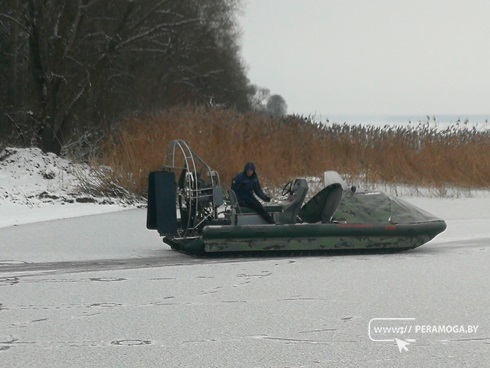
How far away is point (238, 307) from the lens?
6.88 m

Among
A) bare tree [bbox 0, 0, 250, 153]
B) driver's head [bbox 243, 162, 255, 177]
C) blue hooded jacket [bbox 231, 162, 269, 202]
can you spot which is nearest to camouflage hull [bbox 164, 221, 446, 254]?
blue hooded jacket [bbox 231, 162, 269, 202]

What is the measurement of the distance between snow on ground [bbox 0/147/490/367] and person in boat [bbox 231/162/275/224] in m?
0.56

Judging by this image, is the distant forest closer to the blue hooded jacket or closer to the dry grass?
the dry grass

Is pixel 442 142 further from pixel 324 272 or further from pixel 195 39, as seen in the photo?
pixel 195 39

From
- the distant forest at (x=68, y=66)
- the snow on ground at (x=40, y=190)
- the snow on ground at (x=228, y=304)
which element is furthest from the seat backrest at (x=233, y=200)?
the distant forest at (x=68, y=66)

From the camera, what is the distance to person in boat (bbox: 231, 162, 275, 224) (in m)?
9.57

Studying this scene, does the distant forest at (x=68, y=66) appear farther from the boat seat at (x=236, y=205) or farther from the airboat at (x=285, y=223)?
the boat seat at (x=236, y=205)

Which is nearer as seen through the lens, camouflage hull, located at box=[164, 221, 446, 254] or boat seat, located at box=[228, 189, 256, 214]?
camouflage hull, located at box=[164, 221, 446, 254]

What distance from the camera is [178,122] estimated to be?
17.3 metres

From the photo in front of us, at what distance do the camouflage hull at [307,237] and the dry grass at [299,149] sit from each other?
20.5 feet

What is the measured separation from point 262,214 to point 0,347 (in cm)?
438

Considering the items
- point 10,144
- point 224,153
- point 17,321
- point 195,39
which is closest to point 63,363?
point 17,321

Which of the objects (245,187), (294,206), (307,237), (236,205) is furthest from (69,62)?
(307,237)

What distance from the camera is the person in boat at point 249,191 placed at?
957 centimetres
